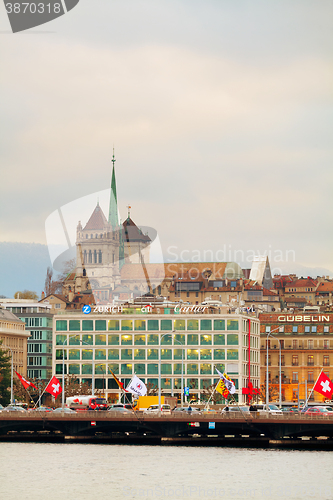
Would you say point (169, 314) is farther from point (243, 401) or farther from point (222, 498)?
point (222, 498)

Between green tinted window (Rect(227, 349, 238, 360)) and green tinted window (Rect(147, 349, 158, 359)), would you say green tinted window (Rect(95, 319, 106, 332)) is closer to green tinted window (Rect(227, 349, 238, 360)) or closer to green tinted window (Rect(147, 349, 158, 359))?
green tinted window (Rect(147, 349, 158, 359))

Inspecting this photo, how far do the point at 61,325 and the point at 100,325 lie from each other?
7.07m

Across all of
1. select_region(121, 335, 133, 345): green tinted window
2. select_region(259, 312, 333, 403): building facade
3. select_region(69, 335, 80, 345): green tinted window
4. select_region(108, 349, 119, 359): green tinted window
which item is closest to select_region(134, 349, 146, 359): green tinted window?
select_region(121, 335, 133, 345): green tinted window

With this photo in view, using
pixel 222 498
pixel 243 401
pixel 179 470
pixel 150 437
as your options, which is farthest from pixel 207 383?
pixel 222 498

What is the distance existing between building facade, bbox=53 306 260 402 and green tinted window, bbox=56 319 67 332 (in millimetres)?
170

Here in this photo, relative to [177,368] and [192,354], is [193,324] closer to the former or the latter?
[192,354]

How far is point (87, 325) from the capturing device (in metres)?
178

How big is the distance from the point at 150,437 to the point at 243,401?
6052cm

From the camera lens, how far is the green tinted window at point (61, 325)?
179125 millimetres

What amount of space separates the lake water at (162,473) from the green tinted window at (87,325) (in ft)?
238

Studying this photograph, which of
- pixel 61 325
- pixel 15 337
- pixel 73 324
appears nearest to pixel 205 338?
pixel 73 324

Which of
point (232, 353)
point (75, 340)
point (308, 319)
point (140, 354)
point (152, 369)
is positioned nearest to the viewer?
point (232, 353)

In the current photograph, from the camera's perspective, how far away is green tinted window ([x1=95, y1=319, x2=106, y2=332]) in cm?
17712

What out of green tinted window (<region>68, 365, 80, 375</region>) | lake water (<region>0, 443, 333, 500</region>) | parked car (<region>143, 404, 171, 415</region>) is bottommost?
lake water (<region>0, 443, 333, 500</region>)
